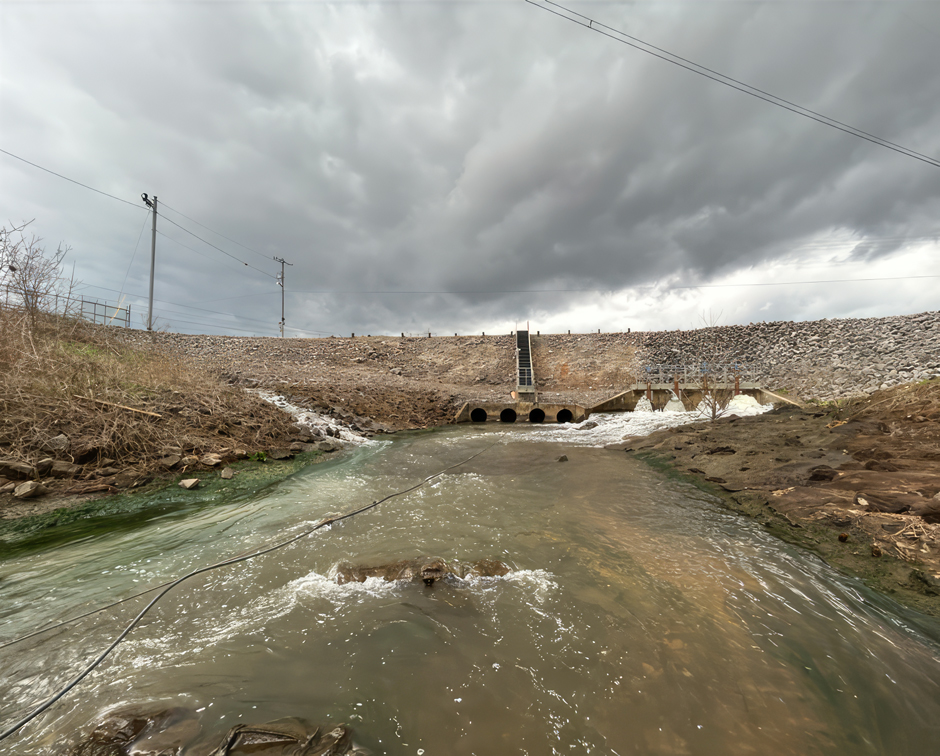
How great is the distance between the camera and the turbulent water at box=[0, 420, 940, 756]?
1992 millimetres

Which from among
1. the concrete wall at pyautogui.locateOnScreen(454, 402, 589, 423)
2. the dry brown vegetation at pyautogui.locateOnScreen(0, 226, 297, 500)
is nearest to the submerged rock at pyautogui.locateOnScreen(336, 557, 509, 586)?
the dry brown vegetation at pyautogui.locateOnScreen(0, 226, 297, 500)

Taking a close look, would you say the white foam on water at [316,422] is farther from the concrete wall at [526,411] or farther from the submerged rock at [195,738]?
the submerged rock at [195,738]

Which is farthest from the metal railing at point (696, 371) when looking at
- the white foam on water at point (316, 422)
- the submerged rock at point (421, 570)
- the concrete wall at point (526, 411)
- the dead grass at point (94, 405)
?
the dead grass at point (94, 405)

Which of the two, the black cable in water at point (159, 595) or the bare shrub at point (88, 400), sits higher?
the bare shrub at point (88, 400)

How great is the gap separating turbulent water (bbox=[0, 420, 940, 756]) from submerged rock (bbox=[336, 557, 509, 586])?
0.35ft

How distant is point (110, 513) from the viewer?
5.36m

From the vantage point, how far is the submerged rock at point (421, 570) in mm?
3512

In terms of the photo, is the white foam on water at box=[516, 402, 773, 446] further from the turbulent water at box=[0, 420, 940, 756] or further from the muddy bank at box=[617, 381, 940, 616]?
the turbulent water at box=[0, 420, 940, 756]

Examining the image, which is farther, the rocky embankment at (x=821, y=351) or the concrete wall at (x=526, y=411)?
the rocky embankment at (x=821, y=351)

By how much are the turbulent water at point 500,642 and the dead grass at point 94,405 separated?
2535 millimetres

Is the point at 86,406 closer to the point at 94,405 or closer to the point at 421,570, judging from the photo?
the point at 94,405

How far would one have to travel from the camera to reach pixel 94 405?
696 centimetres

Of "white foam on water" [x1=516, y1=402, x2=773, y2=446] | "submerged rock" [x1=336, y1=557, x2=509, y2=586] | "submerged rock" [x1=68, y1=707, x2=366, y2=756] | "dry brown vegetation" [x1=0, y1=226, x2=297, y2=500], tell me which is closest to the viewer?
"submerged rock" [x1=68, y1=707, x2=366, y2=756]

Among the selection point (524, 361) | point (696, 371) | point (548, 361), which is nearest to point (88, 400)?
point (524, 361)
